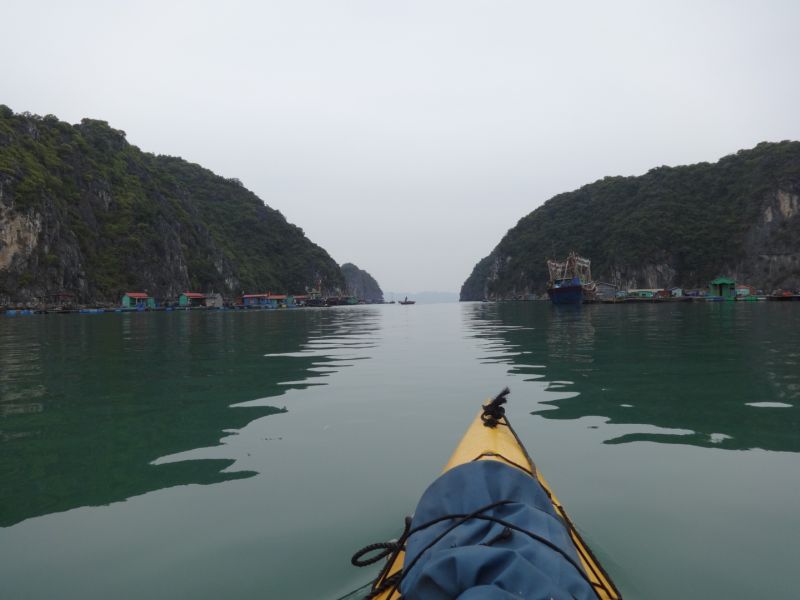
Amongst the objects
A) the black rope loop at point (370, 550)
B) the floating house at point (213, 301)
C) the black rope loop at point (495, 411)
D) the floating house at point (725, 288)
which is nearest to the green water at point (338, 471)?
the black rope loop at point (370, 550)

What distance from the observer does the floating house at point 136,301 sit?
95.4 meters

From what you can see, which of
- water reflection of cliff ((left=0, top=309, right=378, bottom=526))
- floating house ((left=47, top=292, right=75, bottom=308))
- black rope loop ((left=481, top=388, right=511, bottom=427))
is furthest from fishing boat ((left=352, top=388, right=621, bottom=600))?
floating house ((left=47, top=292, right=75, bottom=308))

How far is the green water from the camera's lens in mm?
3969

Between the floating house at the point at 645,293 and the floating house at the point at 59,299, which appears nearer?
the floating house at the point at 59,299

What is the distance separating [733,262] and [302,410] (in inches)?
5997

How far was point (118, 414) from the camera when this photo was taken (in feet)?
30.0

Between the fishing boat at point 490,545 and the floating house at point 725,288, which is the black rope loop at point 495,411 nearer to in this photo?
the fishing boat at point 490,545

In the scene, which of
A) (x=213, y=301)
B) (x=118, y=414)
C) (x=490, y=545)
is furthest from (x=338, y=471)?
(x=213, y=301)

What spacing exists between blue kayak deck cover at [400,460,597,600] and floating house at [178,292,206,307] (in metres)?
116

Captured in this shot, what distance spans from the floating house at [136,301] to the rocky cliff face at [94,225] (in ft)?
17.3

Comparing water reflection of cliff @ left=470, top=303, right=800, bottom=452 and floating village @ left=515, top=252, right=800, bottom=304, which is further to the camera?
floating village @ left=515, top=252, right=800, bottom=304

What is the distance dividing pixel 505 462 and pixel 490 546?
4.18ft

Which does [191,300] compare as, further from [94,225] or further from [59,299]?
[59,299]

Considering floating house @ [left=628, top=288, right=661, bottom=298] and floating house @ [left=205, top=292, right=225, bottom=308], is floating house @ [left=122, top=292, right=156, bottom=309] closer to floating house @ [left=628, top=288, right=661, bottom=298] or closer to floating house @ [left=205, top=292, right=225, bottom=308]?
floating house @ [left=205, top=292, right=225, bottom=308]
